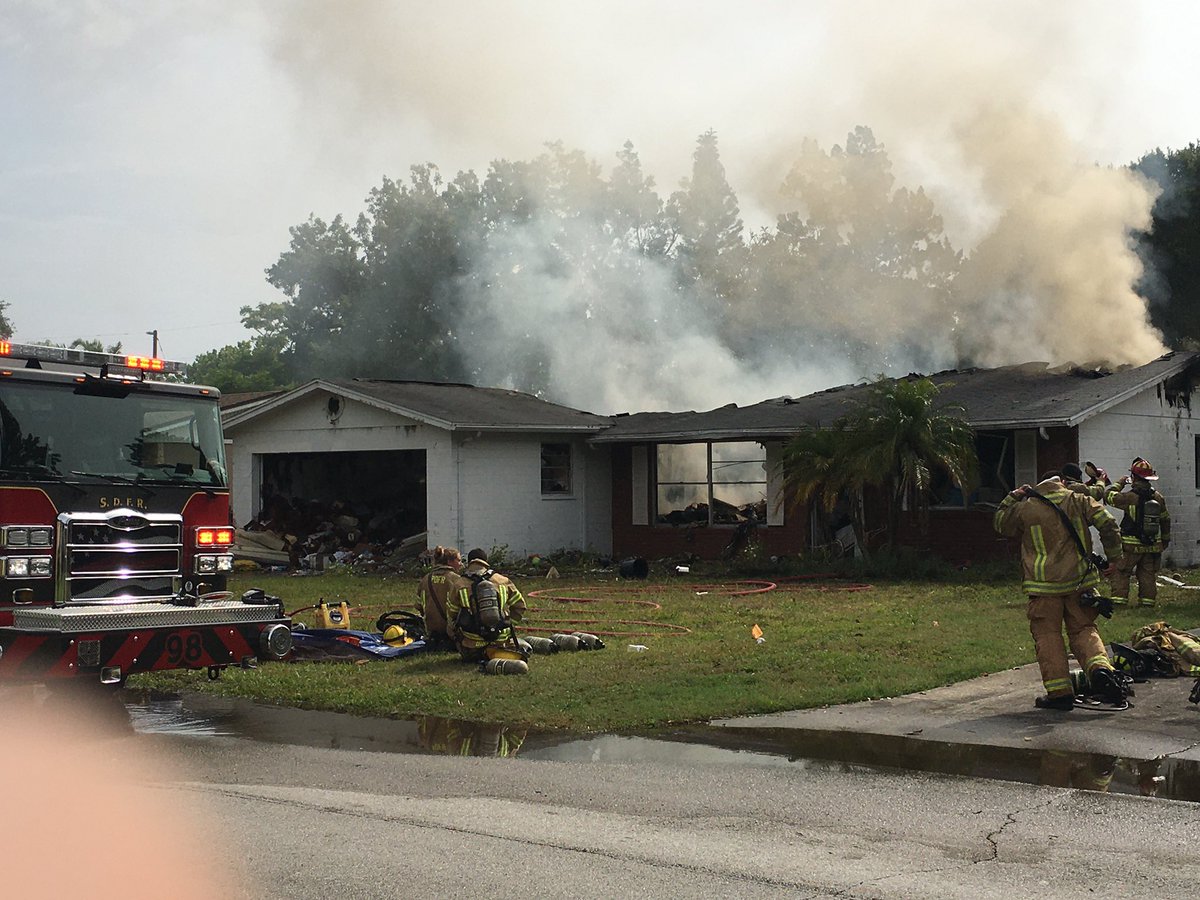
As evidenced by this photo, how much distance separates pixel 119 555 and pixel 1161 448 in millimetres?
18740

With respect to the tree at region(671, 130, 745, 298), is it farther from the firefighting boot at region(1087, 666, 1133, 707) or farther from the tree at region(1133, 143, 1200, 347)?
the firefighting boot at region(1087, 666, 1133, 707)

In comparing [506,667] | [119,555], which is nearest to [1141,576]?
[506,667]

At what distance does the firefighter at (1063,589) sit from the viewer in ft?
30.4

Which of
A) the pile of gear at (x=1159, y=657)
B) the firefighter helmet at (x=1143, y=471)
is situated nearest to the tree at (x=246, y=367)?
the firefighter helmet at (x=1143, y=471)

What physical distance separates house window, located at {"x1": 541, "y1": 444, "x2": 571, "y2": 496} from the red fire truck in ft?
53.9

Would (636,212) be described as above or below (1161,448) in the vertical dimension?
above

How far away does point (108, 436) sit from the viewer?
8.93m

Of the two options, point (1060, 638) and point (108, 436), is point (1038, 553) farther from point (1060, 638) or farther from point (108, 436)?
point (108, 436)

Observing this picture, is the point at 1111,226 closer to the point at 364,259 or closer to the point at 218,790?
the point at 218,790

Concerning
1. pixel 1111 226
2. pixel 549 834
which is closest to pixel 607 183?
pixel 1111 226

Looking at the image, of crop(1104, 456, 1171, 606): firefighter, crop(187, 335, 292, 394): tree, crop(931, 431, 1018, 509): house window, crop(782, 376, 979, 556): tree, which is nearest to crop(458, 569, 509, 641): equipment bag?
crop(1104, 456, 1171, 606): firefighter

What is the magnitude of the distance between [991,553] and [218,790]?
54.6 feet

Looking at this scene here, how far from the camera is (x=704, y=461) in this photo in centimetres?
2542

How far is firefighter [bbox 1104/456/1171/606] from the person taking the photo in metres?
15.2
